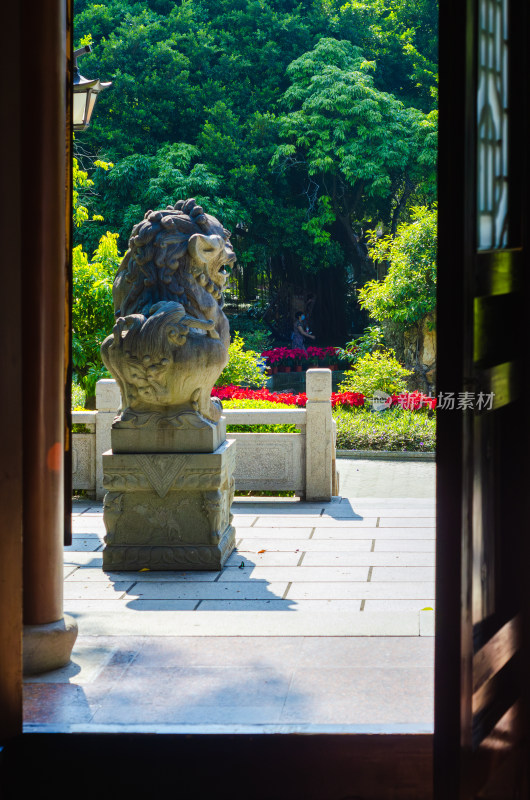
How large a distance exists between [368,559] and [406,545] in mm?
437

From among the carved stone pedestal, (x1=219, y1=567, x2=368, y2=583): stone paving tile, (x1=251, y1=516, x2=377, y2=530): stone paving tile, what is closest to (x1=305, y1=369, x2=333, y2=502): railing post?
(x1=251, y1=516, x2=377, y2=530): stone paving tile

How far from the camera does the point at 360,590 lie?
5043 mm

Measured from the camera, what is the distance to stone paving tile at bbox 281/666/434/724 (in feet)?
8.58

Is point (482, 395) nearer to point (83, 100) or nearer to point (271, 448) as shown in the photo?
point (83, 100)

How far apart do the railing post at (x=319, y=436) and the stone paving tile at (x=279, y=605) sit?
284cm

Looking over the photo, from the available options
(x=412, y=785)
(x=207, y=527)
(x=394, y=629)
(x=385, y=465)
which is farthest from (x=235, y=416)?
(x=412, y=785)

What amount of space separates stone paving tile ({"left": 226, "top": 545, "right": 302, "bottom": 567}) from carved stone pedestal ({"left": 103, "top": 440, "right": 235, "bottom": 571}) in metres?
0.19

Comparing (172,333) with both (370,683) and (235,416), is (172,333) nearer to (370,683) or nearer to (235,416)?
(235,416)

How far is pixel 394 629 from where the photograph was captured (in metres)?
3.54

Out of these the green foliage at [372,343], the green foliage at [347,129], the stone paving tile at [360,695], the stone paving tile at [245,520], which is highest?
the green foliage at [347,129]

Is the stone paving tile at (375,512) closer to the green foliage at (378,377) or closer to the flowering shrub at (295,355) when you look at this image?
the green foliage at (378,377)

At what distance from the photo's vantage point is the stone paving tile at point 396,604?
466 cm

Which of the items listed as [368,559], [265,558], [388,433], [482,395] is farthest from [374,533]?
[482,395]

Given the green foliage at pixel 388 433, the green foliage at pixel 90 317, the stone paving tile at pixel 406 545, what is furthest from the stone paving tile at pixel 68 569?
the green foliage at pixel 388 433
